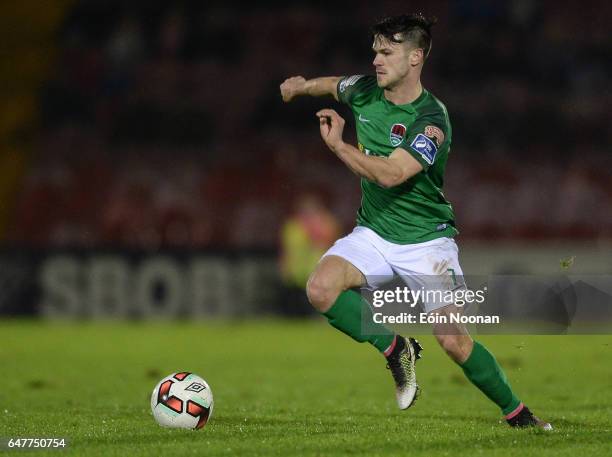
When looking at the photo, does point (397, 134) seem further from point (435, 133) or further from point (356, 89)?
point (356, 89)

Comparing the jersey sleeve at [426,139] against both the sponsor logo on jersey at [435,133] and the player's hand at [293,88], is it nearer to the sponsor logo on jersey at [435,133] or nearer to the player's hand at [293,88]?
the sponsor logo on jersey at [435,133]

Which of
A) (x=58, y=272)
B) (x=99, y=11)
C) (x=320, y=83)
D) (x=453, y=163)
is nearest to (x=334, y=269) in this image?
(x=320, y=83)

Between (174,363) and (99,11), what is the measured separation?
46.1 ft

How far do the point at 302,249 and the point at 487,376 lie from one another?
411 inches

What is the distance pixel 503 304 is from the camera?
48.6 feet

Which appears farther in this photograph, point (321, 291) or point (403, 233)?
point (403, 233)

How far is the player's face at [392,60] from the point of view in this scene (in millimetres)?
6016

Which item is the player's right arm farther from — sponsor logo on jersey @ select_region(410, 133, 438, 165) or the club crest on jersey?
sponsor logo on jersey @ select_region(410, 133, 438, 165)

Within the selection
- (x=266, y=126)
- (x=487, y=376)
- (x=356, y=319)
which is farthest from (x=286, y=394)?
(x=266, y=126)

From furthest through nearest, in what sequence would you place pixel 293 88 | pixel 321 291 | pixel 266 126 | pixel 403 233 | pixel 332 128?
pixel 266 126 → pixel 293 88 → pixel 403 233 → pixel 321 291 → pixel 332 128

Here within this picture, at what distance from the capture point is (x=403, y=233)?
613cm

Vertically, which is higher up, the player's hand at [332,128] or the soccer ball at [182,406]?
the player's hand at [332,128]

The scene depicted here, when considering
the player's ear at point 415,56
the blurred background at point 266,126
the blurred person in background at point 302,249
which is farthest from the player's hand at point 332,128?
the blurred background at point 266,126

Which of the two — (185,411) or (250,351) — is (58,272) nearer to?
(250,351)
